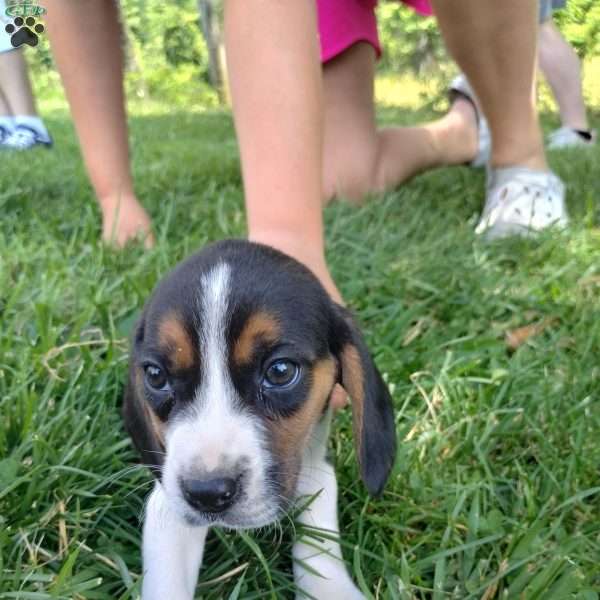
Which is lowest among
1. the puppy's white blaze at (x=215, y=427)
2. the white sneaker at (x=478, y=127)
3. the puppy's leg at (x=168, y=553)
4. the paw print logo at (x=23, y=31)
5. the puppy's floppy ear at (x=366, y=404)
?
the white sneaker at (x=478, y=127)

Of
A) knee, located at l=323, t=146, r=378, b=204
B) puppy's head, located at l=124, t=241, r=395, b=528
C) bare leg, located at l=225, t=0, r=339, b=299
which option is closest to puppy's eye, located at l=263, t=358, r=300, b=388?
puppy's head, located at l=124, t=241, r=395, b=528

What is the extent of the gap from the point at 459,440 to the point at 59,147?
5.36 metres

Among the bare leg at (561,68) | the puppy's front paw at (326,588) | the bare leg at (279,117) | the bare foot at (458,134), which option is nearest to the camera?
the puppy's front paw at (326,588)

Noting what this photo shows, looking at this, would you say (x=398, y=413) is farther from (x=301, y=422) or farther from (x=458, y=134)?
(x=458, y=134)

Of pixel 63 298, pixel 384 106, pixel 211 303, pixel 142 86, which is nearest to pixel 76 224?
pixel 63 298

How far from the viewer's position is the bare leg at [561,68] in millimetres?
5285

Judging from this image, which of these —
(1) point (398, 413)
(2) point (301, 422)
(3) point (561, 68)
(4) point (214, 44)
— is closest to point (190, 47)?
(4) point (214, 44)

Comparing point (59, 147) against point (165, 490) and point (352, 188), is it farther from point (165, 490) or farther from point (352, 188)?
point (165, 490)

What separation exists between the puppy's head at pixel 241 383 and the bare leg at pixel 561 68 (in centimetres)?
373

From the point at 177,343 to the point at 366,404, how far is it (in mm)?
484

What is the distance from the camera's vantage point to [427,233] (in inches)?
158

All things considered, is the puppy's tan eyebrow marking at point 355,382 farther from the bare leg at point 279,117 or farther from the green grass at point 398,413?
the bare leg at point 279,117

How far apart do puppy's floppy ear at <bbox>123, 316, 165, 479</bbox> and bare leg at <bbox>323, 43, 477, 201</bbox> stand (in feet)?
9.38
